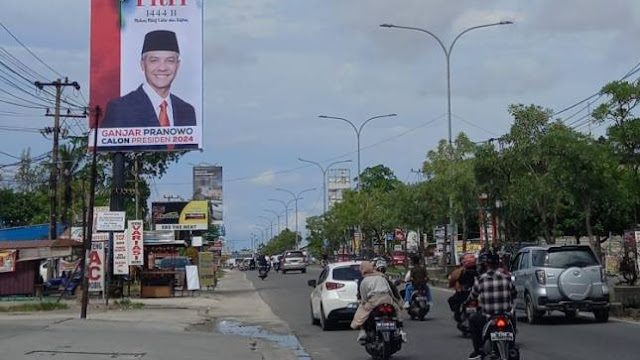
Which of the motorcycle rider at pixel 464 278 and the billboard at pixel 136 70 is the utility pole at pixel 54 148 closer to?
the billboard at pixel 136 70

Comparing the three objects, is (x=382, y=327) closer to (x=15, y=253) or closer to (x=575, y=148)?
(x=575, y=148)

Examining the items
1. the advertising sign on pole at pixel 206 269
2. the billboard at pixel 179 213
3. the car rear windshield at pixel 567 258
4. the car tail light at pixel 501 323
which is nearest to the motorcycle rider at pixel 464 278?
the car rear windshield at pixel 567 258

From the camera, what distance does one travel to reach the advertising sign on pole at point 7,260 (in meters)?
35.8

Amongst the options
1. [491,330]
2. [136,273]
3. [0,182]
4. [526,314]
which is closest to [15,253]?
[136,273]

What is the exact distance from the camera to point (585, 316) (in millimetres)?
23438

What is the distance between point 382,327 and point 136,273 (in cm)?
3241

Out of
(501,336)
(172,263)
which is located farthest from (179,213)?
(501,336)

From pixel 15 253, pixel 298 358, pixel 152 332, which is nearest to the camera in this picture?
pixel 298 358

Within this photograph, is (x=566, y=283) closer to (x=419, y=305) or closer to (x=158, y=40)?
(x=419, y=305)

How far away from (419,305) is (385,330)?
9268 millimetres

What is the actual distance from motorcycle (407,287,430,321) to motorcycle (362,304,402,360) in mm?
8884

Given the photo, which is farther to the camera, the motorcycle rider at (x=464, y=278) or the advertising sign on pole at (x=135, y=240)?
the advertising sign on pole at (x=135, y=240)

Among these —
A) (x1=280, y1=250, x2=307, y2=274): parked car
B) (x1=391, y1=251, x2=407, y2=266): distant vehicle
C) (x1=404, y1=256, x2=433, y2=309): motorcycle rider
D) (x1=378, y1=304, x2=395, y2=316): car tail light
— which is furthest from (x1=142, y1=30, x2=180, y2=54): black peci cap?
(x1=280, y1=250, x2=307, y2=274): parked car

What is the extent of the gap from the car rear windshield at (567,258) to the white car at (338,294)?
14.2ft
